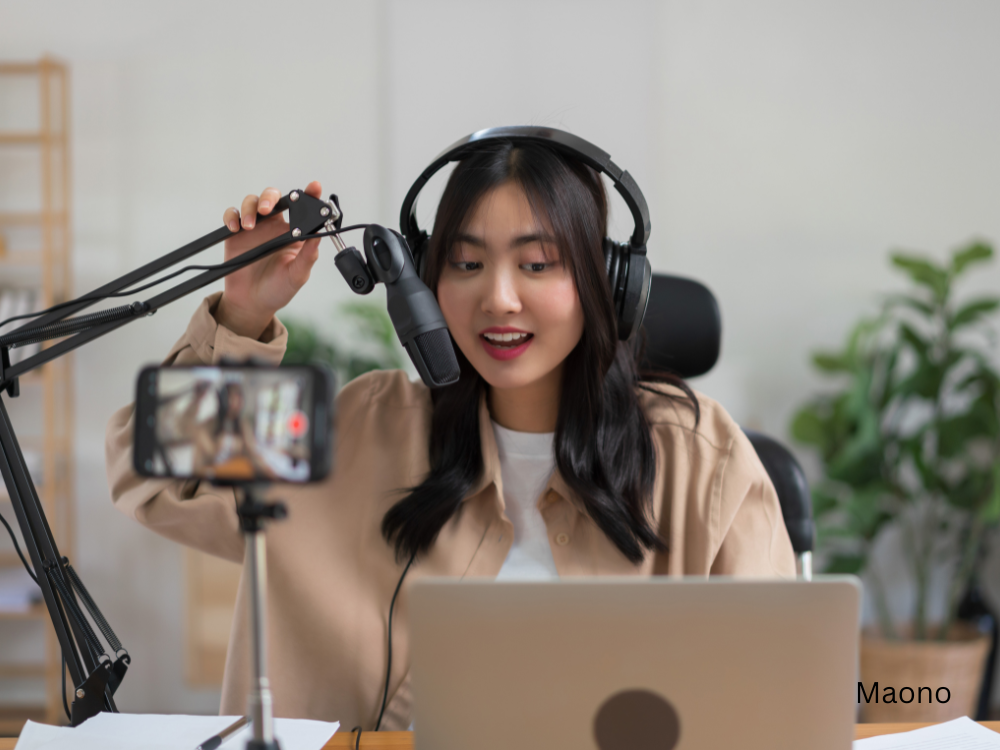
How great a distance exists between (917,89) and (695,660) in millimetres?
2672

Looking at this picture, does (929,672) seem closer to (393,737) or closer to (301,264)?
(393,737)

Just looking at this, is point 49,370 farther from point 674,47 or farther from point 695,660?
point 695,660

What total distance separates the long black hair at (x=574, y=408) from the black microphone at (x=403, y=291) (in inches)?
12.8

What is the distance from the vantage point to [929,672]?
2.33 m

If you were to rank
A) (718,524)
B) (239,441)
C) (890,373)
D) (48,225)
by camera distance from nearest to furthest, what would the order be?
1. (239,441)
2. (718,524)
3. (890,373)
4. (48,225)

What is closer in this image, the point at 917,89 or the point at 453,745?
the point at 453,745

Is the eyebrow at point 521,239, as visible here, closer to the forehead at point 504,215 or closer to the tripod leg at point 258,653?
the forehead at point 504,215

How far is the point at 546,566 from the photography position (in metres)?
1.14

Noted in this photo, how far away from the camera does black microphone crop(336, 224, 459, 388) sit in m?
0.81

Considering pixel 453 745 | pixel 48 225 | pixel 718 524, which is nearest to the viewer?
pixel 453 745

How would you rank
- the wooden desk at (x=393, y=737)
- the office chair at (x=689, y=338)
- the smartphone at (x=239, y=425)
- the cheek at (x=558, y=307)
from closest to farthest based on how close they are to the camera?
1. the smartphone at (x=239, y=425)
2. the wooden desk at (x=393, y=737)
3. the cheek at (x=558, y=307)
4. the office chair at (x=689, y=338)

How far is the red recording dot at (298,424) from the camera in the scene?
0.50 meters

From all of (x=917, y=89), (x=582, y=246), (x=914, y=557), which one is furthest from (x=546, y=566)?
(x=917, y=89)

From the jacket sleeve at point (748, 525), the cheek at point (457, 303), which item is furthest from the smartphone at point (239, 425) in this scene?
the jacket sleeve at point (748, 525)
